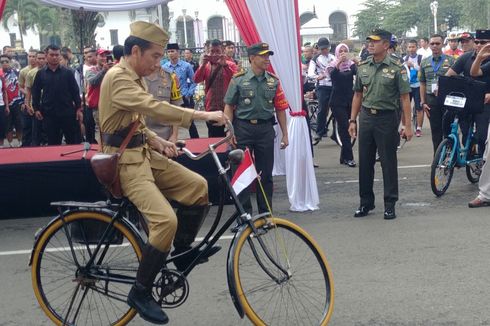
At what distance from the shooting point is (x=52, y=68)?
1143 cm

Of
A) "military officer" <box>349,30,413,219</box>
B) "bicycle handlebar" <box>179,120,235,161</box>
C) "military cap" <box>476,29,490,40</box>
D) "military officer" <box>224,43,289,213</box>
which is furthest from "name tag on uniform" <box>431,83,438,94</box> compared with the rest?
"bicycle handlebar" <box>179,120,235,161</box>

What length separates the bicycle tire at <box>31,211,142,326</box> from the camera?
4867 mm

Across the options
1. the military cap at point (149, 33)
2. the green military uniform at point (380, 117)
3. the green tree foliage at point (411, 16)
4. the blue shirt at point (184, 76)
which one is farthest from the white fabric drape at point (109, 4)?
the green tree foliage at point (411, 16)

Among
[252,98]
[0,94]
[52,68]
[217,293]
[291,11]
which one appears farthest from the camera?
[0,94]

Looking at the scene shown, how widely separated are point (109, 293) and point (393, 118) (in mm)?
4108

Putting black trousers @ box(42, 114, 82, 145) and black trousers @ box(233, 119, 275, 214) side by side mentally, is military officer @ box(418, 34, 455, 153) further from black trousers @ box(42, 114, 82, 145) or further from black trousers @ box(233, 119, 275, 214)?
black trousers @ box(42, 114, 82, 145)

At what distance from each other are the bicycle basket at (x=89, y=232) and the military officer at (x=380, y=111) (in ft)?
13.1

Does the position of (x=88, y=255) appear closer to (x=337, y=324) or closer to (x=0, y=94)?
(x=337, y=324)

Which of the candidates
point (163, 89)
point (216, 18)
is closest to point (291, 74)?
point (163, 89)

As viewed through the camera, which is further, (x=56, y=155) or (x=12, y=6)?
(x=12, y=6)

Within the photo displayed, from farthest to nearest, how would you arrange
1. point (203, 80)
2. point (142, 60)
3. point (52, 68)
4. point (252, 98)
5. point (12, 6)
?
point (12, 6), point (52, 68), point (203, 80), point (252, 98), point (142, 60)

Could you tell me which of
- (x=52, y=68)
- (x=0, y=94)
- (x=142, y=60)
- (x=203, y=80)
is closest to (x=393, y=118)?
(x=203, y=80)

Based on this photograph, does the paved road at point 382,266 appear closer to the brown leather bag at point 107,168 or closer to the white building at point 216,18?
the brown leather bag at point 107,168

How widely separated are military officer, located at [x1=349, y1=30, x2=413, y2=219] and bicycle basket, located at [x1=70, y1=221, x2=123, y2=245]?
399 cm
